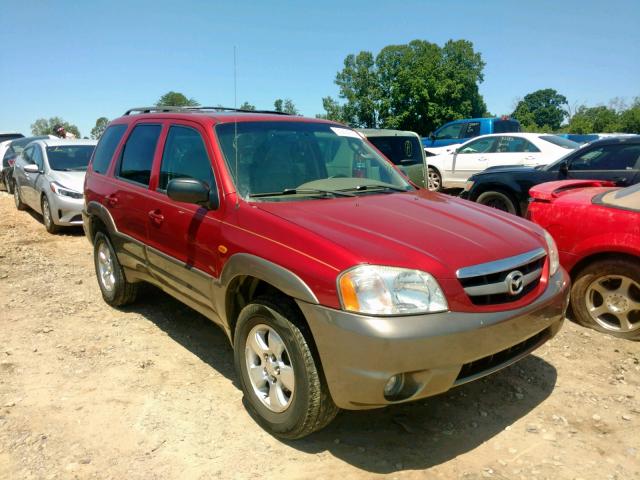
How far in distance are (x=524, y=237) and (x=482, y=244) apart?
0.44 metres

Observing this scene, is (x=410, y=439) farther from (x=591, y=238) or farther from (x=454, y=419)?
(x=591, y=238)

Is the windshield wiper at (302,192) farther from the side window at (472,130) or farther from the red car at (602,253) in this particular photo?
the side window at (472,130)

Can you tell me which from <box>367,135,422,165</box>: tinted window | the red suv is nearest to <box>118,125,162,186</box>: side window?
the red suv

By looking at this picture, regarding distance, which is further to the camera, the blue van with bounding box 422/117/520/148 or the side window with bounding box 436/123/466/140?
the side window with bounding box 436/123/466/140

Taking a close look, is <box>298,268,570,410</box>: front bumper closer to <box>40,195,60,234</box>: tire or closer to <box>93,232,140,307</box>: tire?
<box>93,232,140,307</box>: tire

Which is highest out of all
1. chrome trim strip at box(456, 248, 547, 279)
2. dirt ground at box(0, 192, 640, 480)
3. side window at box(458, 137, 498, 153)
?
side window at box(458, 137, 498, 153)

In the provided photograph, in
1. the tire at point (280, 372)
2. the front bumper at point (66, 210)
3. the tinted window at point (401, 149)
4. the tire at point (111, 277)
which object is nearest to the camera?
the tire at point (280, 372)

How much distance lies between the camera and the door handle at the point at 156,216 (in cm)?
394

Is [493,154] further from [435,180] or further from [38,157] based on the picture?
[38,157]

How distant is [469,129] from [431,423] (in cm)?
1465

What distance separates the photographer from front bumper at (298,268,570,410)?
2.46m

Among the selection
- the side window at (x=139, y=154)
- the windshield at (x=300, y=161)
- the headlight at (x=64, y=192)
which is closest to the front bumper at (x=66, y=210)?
the headlight at (x=64, y=192)

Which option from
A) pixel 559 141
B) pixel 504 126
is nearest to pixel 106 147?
pixel 559 141

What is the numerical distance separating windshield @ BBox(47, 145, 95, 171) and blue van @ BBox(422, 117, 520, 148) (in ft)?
30.5
